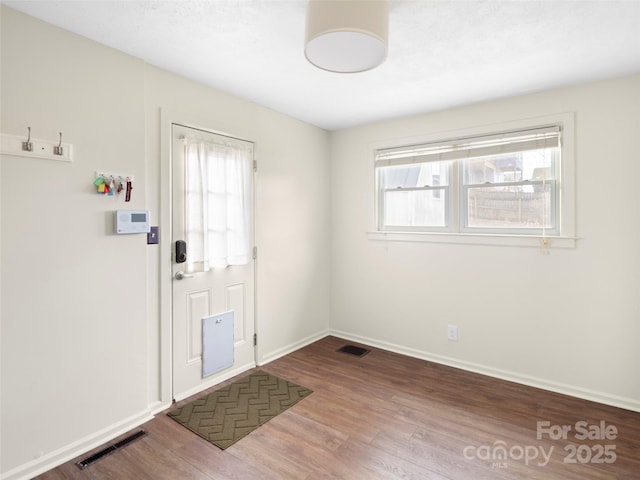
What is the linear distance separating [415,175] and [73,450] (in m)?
3.55

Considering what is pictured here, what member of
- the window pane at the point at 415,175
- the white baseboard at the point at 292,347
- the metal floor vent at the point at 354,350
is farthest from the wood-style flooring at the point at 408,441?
the window pane at the point at 415,175

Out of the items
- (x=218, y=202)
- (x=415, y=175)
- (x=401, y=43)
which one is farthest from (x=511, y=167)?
(x=218, y=202)

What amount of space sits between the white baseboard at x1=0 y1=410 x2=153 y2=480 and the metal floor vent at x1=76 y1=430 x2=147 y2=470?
79mm

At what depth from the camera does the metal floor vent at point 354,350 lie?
3.72 meters

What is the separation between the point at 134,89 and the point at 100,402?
2.07 metres

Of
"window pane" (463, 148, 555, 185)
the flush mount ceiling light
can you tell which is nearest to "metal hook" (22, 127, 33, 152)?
the flush mount ceiling light

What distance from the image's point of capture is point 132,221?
2.33 metres

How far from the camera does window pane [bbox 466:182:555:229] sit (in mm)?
2980

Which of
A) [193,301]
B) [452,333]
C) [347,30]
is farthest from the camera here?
[452,333]

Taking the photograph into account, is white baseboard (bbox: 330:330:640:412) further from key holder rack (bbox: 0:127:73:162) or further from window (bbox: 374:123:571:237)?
key holder rack (bbox: 0:127:73:162)

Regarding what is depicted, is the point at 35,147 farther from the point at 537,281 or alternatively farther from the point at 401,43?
the point at 537,281

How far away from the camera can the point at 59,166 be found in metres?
2.03

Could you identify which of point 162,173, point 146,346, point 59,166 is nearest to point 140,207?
point 162,173

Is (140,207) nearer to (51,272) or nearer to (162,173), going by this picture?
(162,173)
